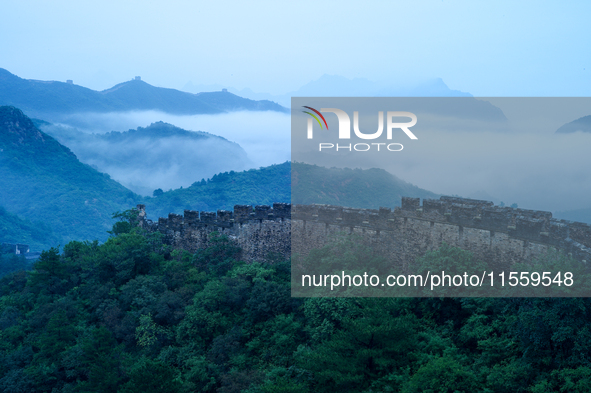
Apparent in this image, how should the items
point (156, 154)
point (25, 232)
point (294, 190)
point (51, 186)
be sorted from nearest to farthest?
1. point (294, 190)
2. point (25, 232)
3. point (51, 186)
4. point (156, 154)

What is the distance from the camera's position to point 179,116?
140 m

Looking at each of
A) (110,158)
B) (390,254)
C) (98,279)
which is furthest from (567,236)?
(110,158)

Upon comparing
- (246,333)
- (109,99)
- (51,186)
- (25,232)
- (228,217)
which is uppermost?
(109,99)

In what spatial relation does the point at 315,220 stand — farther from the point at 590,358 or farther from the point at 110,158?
the point at 110,158

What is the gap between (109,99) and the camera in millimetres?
149125

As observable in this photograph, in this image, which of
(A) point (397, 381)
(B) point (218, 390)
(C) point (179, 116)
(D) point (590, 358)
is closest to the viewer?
(D) point (590, 358)

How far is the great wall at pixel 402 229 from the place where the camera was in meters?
14.5

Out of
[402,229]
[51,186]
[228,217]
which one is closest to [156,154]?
[51,186]

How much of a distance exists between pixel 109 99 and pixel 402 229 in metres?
150

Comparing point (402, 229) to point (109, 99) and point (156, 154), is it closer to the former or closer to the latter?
point (156, 154)

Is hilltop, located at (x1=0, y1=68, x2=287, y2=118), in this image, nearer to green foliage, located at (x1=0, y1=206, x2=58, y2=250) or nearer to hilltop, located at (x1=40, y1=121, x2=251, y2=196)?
hilltop, located at (x1=40, y1=121, x2=251, y2=196)

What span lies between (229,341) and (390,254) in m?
7.30

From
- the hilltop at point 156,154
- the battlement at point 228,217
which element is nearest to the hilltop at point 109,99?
the hilltop at point 156,154

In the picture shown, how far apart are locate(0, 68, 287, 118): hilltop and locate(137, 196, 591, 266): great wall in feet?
323
